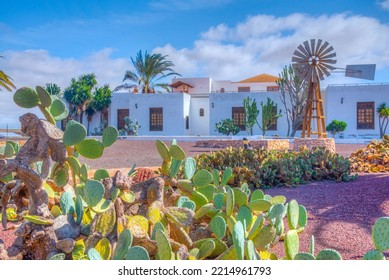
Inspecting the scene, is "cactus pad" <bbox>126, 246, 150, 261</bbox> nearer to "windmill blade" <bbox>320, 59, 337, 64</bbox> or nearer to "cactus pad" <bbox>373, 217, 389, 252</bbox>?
"cactus pad" <bbox>373, 217, 389, 252</bbox>

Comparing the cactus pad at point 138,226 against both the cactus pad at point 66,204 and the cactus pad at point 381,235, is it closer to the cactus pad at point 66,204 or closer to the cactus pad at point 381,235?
the cactus pad at point 66,204

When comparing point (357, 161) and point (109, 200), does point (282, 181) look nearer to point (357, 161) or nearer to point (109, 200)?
point (357, 161)

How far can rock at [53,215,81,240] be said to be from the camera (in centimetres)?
166

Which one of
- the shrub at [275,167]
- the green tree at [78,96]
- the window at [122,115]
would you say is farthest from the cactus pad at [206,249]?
the window at [122,115]

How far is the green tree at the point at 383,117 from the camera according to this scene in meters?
16.6

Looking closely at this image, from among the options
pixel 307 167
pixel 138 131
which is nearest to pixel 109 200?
pixel 307 167

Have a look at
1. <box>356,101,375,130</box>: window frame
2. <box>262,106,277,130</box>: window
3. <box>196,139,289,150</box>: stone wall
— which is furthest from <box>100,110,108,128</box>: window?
<box>356,101,375,130</box>: window frame

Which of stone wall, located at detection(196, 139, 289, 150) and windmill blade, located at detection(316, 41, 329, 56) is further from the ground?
windmill blade, located at detection(316, 41, 329, 56)

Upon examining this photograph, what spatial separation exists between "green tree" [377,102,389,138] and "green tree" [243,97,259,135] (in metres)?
4.83

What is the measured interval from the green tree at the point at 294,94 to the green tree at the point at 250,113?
1.42 m

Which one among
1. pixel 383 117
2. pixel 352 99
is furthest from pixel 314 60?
pixel 383 117
